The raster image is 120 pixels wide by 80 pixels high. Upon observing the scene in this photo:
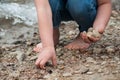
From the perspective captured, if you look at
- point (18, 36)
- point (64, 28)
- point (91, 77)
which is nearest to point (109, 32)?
point (64, 28)

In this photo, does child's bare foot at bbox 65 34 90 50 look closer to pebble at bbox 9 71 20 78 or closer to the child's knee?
the child's knee

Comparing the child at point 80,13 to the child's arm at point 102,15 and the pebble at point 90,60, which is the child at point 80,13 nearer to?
the child's arm at point 102,15

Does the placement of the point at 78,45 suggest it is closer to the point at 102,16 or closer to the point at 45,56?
the point at 102,16

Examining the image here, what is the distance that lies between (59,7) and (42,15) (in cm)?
37

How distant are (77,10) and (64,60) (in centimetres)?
36

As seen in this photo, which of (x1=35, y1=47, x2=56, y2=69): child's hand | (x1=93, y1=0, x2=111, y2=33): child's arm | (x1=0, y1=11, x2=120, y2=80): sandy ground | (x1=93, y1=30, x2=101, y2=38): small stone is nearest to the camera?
(x1=35, y1=47, x2=56, y2=69): child's hand

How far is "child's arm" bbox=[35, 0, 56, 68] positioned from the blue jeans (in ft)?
0.86

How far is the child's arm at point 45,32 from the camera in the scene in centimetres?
234

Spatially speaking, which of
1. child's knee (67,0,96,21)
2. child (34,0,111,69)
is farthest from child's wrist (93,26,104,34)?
child's knee (67,0,96,21)

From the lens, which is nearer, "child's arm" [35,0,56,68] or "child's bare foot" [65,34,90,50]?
"child's arm" [35,0,56,68]

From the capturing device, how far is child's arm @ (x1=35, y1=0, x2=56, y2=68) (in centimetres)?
234

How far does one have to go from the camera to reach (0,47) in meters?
3.17

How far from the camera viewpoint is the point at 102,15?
9.12ft

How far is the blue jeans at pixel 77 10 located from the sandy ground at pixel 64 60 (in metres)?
0.22
